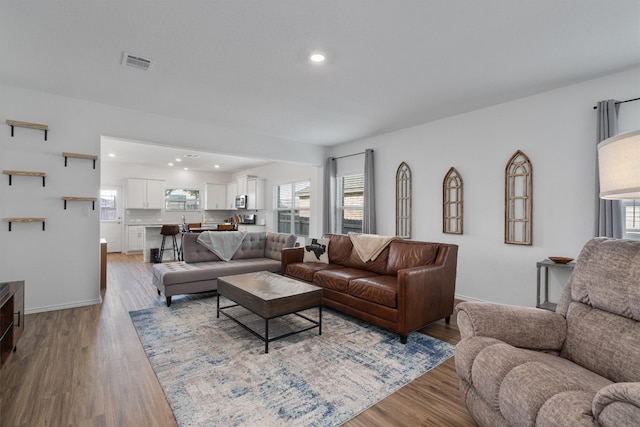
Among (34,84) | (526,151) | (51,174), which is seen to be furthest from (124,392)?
A: (526,151)

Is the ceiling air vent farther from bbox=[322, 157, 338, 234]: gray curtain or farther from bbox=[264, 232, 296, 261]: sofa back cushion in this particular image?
bbox=[322, 157, 338, 234]: gray curtain

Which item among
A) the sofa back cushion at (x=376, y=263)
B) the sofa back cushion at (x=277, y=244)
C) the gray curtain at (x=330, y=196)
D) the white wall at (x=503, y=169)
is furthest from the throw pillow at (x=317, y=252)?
the gray curtain at (x=330, y=196)

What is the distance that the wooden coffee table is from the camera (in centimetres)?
257

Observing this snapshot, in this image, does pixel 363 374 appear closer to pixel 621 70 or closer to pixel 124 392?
pixel 124 392

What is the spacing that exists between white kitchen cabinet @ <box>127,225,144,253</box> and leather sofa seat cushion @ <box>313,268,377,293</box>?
6.81 metres

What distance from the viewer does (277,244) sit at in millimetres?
5098

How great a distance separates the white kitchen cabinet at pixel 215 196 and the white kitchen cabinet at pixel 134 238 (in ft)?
6.49

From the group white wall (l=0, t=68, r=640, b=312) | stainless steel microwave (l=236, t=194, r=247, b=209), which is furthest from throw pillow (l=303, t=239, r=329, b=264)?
stainless steel microwave (l=236, t=194, r=247, b=209)

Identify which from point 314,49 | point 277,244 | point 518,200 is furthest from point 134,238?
point 518,200

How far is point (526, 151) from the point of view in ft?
11.6

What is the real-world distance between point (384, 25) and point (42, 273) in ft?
14.7

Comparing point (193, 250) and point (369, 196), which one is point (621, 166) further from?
point (193, 250)

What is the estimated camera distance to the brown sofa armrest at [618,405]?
35.1 inches

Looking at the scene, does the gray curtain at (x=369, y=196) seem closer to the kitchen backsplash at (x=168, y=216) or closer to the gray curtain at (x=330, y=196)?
the gray curtain at (x=330, y=196)
